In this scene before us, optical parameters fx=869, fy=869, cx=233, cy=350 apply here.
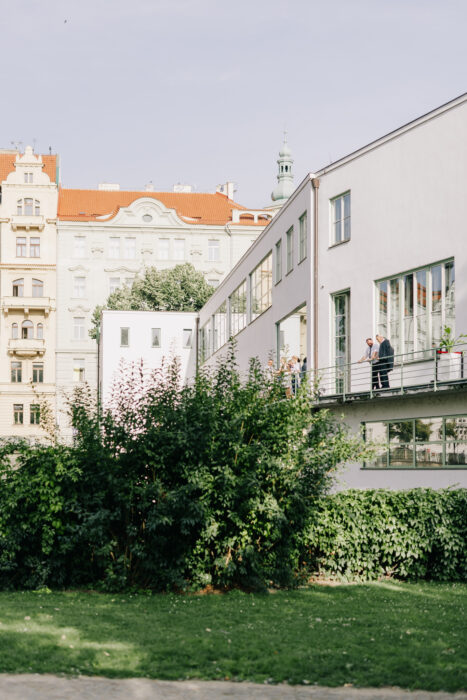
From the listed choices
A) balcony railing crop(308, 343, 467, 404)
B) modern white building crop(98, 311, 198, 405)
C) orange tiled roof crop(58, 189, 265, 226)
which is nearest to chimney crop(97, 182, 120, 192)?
orange tiled roof crop(58, 189, 265, 226)

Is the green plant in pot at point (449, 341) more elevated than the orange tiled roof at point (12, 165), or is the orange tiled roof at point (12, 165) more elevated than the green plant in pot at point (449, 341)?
the orange tiled roof at point (12, 165)

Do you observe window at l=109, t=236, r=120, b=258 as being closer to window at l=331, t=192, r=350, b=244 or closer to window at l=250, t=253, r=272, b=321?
window at l=250, t=253, r=272, b=321

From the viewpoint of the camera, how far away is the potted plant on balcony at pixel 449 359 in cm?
2239

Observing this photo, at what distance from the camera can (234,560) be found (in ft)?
40.8

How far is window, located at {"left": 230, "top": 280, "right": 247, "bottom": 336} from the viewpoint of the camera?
43281 mm

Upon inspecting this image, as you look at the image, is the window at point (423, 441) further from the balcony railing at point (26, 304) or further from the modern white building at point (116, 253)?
the balcony railing at point (26, 304)

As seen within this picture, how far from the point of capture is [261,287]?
3900 cm

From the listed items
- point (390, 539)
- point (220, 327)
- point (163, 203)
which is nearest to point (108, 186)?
point (163, 203)

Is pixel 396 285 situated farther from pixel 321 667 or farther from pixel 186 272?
pixel 186 272

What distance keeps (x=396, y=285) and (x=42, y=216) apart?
5613cm

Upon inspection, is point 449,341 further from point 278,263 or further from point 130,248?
point 130,248

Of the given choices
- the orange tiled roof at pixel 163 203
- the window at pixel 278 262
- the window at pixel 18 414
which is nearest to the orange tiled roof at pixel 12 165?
the orange tiled roof at pixel 163 203

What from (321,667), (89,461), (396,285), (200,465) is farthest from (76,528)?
(396,285)

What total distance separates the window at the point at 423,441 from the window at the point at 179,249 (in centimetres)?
5533
